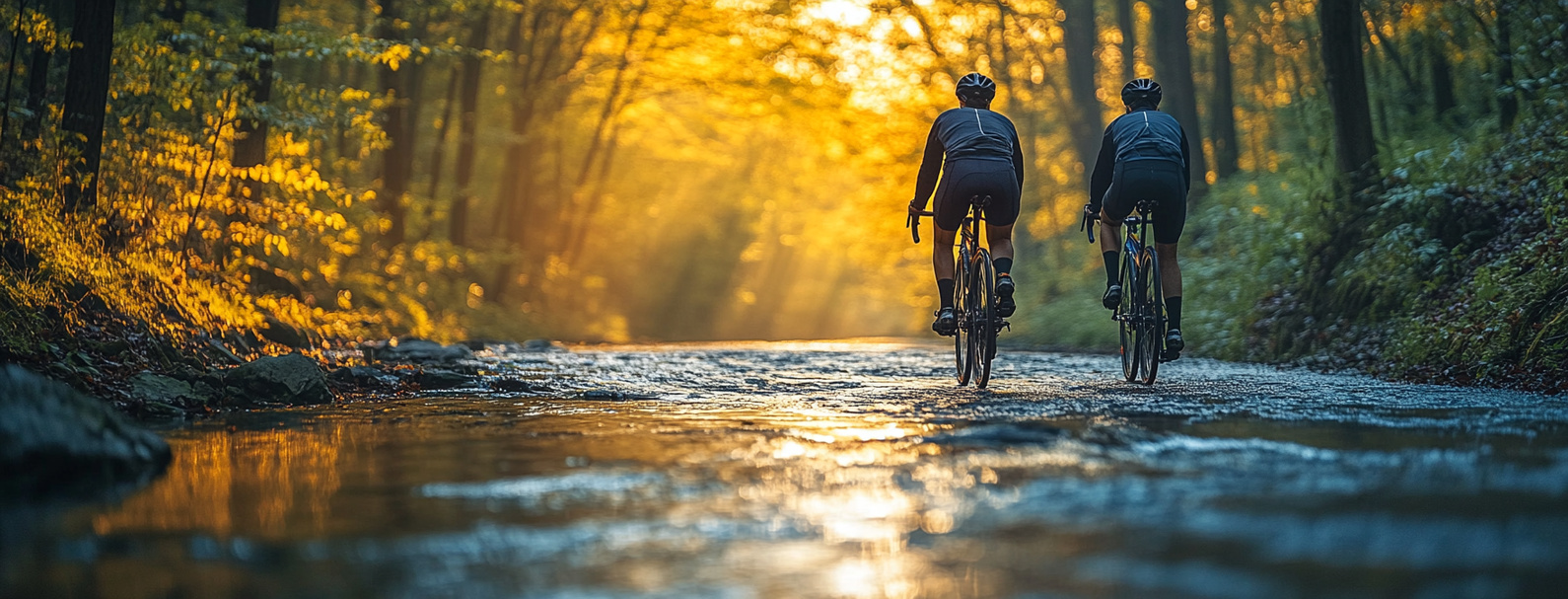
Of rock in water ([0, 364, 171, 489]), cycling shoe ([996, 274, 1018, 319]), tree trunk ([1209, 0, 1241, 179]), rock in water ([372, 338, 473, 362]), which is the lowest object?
rock in water ([0, 364, 171, 489])

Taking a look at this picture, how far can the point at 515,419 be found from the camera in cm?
705

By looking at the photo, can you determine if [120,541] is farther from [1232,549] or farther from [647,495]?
[1232,549]

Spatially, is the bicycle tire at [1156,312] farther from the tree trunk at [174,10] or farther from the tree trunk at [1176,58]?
the tree trunk at [1176,58]

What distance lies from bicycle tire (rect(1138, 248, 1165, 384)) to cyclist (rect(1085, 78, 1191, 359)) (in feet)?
0.29

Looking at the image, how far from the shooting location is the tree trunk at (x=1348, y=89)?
13.3 metres

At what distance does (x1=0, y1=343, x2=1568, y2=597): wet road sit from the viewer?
306 centimetres

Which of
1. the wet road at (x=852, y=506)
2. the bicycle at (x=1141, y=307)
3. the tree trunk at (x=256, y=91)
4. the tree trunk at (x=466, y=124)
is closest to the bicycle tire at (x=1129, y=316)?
the bicycle at (x=1141, y=307)

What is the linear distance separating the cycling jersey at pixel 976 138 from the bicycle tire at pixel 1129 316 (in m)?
1.05

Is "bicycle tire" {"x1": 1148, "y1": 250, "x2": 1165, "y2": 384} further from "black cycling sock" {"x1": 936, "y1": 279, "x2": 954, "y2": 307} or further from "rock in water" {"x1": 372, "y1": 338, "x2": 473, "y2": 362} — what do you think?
"rock in water" {"x1": 372, "y1": 338, "x2": 473, "y2": 362}

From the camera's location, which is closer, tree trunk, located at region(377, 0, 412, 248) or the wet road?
the wet road

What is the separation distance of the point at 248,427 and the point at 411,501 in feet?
10.1

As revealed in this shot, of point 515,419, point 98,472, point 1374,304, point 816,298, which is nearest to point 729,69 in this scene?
point 1374,304

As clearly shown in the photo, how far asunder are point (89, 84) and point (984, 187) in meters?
7.08

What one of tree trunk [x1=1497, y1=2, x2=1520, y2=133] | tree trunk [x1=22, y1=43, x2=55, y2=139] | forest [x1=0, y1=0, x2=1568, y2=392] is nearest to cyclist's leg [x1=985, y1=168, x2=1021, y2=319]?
Result: forest [x1=0, y1=0, x2=1568, y2=392]
